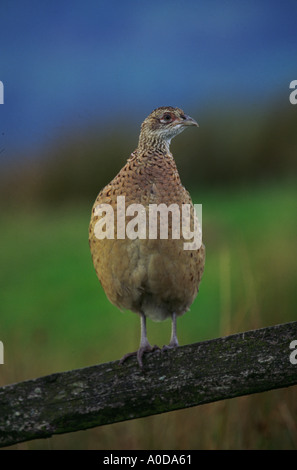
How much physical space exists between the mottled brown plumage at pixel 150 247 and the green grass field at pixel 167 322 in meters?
0.53

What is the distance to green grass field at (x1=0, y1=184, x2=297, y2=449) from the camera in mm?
3666

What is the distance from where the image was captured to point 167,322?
480cm

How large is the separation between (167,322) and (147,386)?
99.5 inches

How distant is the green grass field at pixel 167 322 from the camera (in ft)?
12.0

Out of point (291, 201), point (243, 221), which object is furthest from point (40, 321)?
point (291, 201)

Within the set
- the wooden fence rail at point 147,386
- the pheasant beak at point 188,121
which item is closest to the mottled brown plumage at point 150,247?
the pheasant beak at point 188,121

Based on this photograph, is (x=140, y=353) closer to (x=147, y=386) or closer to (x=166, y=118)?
(x=147, y=386)

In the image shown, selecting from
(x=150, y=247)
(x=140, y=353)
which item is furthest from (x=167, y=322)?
(x=140, y=353)

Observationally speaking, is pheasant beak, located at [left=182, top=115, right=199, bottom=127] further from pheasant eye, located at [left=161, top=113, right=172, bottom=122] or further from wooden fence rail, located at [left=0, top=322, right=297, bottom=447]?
wooden fence rail, located at [left=0, top=322, right=297, bottom=447]

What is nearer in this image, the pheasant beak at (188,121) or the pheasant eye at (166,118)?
the pheasant beak at (188,121)

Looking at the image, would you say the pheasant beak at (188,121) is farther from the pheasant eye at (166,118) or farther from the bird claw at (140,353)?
the bird claw at (140,353)

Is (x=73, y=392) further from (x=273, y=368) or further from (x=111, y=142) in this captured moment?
(x=111, y=142)

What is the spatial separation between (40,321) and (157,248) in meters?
2.51

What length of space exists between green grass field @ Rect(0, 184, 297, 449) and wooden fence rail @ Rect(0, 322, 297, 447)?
3.39 feet
